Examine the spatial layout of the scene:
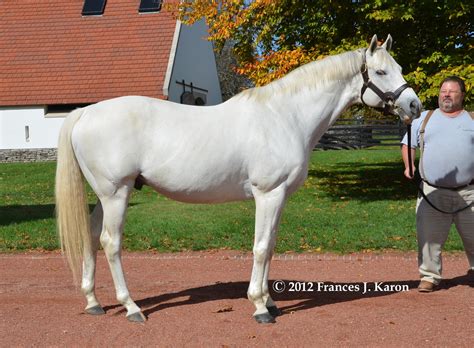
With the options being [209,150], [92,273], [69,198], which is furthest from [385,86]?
[92,273]

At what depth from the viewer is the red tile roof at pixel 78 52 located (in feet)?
81.8

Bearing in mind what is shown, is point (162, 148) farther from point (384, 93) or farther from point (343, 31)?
point (343, 31)

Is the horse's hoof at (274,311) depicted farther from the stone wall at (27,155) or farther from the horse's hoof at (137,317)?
the stone wall at (27,155)

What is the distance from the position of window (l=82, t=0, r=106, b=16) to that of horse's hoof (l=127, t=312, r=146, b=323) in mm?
24119

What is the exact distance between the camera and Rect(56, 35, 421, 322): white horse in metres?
5.26

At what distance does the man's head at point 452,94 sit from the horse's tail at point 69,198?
3.51m

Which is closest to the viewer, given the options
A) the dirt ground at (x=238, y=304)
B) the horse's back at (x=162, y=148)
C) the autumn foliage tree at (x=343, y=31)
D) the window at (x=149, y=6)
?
the dirt ground at (x=238, y=304)

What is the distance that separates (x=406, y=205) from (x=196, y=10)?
22.7 ft

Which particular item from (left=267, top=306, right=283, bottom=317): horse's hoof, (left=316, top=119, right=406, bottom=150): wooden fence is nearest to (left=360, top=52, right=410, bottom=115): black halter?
(left=267, top=306, right=283, bottom=317): horse's hoof

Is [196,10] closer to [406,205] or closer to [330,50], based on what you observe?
[330,50]

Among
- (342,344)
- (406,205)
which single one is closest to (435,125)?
(342,344)

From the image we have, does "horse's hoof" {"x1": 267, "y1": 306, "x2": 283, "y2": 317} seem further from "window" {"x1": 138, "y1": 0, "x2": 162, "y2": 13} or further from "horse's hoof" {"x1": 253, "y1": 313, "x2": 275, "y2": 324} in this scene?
"window" {"x1": 138, "y1": 0, "x2": 162, "y2": 13}

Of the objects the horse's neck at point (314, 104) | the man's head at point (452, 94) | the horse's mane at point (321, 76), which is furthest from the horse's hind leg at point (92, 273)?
the man's head at point (452, 94)

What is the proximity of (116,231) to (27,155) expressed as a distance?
72.6 feet
